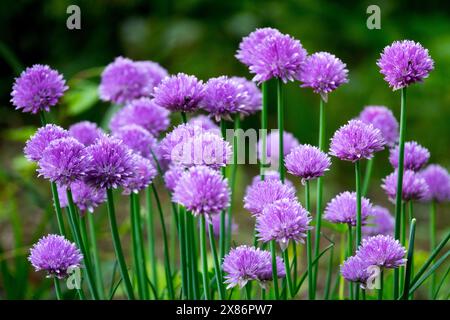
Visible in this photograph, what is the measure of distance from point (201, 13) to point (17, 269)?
1.93 m

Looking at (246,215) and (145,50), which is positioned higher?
(145,50)

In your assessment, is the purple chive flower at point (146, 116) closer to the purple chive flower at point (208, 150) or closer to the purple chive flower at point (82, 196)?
the purple chive flower at point (82, 196)

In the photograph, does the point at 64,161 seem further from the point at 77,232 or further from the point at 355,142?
the point at 355,142

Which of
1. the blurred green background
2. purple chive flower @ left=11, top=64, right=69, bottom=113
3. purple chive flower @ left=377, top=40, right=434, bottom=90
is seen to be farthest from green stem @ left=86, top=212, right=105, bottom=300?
the blurred green background

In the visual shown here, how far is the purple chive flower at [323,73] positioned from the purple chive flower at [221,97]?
0.08 meters

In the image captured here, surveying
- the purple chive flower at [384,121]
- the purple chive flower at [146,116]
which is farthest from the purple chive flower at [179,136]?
the purple chive flower at [384,121]

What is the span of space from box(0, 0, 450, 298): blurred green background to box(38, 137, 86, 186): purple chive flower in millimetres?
1759

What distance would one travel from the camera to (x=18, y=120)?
2.83 m

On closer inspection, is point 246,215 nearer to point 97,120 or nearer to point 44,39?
point 97,120

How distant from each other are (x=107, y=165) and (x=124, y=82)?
12.6 inches

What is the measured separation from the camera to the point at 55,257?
66 cm

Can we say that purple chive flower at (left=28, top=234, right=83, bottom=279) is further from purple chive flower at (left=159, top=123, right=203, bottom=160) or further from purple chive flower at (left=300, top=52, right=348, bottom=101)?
purple chive flower at (left=300, top=52, right=348, bottom=101)

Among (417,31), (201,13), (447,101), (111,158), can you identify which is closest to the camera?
(111,158)

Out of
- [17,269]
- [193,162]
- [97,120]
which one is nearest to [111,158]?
[193,162]
